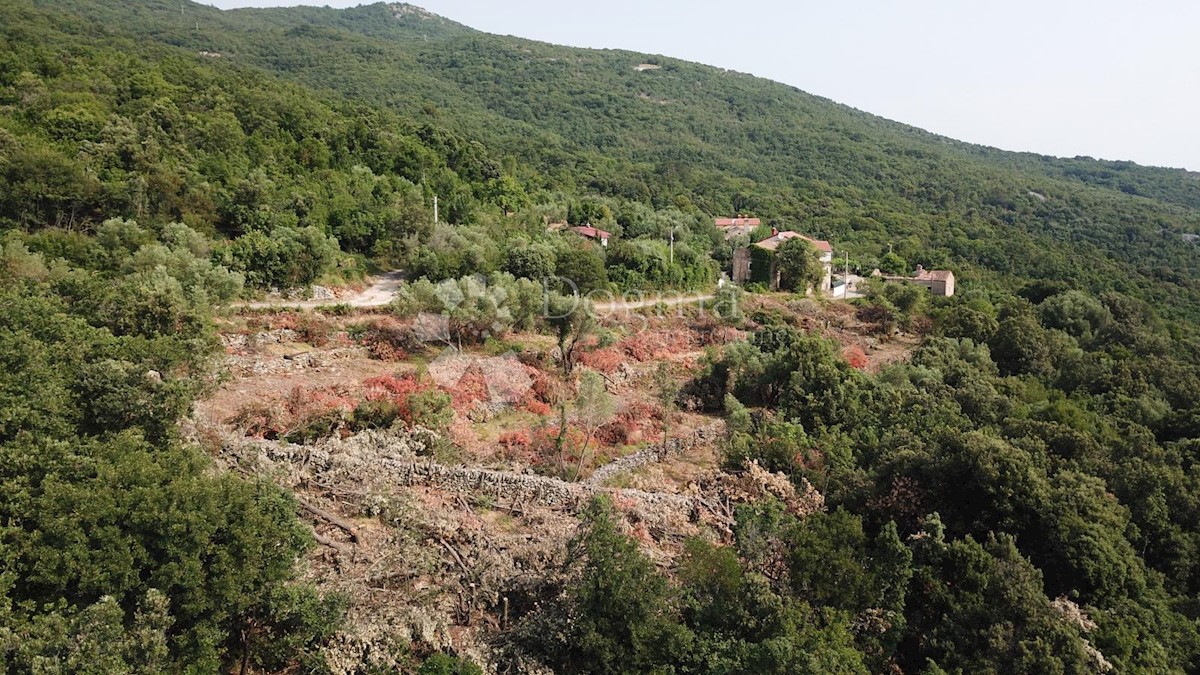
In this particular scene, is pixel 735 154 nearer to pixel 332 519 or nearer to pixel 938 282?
pixel 938 282

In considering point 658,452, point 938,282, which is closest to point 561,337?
point 658,452

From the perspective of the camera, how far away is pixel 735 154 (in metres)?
114

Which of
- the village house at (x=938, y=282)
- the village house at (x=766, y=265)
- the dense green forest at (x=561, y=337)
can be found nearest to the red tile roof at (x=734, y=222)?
the dense green forest at (x=561, y=337)

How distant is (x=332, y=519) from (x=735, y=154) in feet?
361

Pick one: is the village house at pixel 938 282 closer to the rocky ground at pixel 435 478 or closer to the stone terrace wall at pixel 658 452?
the rocky ground at pixel 435 478

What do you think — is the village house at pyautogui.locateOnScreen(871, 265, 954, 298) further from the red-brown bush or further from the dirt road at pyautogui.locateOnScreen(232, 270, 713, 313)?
the red-brown bush

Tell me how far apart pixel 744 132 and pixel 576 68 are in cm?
3645

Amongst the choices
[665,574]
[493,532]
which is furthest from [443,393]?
[665,574]

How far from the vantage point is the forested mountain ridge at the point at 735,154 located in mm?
70250

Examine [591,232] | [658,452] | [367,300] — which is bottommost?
[658,452]

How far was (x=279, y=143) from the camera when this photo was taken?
39.7 meters

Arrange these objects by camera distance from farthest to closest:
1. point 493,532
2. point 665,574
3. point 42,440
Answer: point 493,532, point 665,574, point 42,440

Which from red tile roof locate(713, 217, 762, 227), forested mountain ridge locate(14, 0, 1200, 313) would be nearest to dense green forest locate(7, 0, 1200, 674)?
red tile roof locate(713, 217, 762, 227)

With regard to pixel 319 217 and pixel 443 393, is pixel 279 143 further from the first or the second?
pixel 443 393
